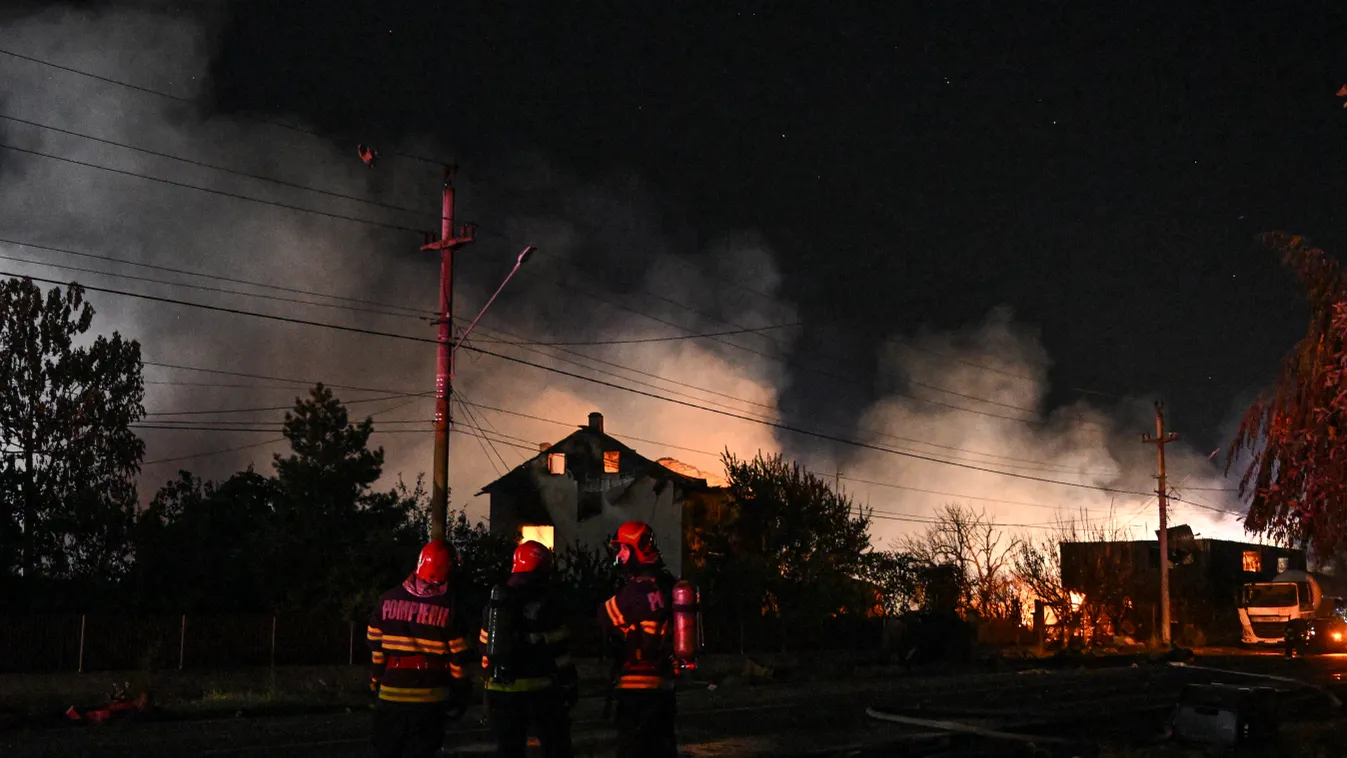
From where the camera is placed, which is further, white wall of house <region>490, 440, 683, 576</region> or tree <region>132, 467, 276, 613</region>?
white wall of house <region>490, 440, 683, 576</region>

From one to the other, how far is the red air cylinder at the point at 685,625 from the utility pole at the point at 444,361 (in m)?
14.2

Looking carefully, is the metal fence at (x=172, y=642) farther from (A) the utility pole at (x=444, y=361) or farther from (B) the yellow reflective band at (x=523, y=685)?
(B) the yellow reflective band at (x=523, y=685)

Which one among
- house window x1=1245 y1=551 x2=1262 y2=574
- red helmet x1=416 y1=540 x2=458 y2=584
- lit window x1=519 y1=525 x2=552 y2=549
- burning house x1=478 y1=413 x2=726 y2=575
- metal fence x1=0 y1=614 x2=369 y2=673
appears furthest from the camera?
house window x1=1245 y1=551 x2=1262 y2=574

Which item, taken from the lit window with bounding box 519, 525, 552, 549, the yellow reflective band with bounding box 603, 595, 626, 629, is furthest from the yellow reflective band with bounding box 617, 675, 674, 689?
the lit window with bounding box 519, 525, 552, 549

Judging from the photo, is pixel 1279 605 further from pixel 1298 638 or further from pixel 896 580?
pixel 896 580

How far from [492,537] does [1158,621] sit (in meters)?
31.7

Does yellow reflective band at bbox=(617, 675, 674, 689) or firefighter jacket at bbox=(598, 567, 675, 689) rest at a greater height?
firefighter jacket at bbox=(598, 567, 675, 689)

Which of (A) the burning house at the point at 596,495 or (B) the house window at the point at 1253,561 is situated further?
(B) the house window at the point at 1253,561

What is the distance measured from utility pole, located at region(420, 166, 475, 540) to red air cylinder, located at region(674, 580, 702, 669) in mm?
14162

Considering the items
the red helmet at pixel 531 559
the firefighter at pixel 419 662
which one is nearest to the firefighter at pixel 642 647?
the red helmet at pixel 531 559

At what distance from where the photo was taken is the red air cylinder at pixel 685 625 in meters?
8.30

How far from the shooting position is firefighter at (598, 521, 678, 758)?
8398 mm

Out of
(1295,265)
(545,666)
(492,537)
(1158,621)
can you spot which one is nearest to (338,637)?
(492,537)

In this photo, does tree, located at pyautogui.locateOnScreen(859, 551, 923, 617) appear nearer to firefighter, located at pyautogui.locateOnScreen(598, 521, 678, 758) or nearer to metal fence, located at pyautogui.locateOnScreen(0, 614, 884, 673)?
metal fence, located at pyautogui.locateOnScreen(0, 614, 884, 673)
